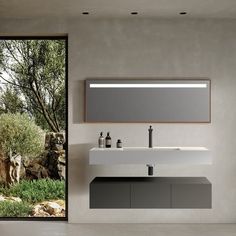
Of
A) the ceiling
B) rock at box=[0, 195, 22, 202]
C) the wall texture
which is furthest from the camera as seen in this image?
rock at box=[0, 195, 22, 202]

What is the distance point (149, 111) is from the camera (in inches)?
228

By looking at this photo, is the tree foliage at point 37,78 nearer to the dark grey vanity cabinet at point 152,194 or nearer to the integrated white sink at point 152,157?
the integrated white sink at point 152,157

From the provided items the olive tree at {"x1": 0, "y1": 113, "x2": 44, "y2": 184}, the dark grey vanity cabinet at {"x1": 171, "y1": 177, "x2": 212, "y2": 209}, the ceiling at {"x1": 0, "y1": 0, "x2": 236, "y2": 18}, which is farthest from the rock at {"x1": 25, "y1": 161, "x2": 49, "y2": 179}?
the ceiling at {"x1": 0, "y1": 0, "x2": 236, "y2": 18}

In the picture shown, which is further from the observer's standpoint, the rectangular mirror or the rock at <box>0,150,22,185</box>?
the rock at <box>0,150,22,185</box>

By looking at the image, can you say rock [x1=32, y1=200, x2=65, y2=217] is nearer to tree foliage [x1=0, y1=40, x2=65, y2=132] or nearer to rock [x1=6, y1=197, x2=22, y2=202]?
rock [x1=6, y1=197, x2=22, y2=202]

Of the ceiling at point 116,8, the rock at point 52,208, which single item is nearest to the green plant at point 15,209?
the rock at point 52,208

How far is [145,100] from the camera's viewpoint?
228 inches

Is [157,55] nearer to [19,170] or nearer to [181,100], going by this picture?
[181,100]

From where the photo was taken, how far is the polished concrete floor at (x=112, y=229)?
5.32 meters

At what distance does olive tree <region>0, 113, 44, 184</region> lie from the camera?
6.08 metres

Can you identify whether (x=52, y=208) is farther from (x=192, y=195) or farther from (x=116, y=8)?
(x=116, y=8)

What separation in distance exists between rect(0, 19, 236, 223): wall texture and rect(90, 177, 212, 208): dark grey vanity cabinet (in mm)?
465

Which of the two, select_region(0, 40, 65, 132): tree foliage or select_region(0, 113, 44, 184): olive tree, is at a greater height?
select_region(0, 40, 65, 132): tree foliage

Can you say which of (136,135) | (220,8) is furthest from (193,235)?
(220,8)
